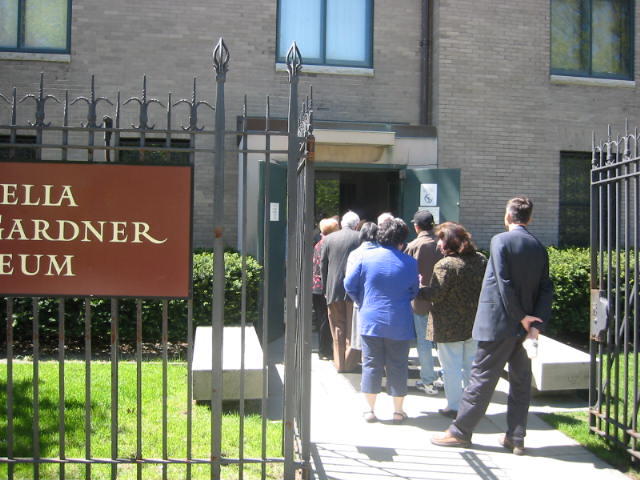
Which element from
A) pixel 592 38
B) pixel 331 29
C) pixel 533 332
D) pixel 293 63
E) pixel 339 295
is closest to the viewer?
pixel 293 63

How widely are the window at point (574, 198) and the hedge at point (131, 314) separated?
242 inches

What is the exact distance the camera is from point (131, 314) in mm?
8133

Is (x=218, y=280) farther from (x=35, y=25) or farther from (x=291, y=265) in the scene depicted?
(x=35, y=25)

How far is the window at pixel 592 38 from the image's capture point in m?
12.2

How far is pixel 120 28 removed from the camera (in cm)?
1090

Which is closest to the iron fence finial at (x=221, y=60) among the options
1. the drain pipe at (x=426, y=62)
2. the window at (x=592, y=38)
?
the drain pipe at (x=426, y=62)

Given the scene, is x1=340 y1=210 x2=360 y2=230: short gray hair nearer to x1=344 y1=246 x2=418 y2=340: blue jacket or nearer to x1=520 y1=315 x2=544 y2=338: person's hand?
x1=344 y1=246 x2=418 y2=340: blue jacket

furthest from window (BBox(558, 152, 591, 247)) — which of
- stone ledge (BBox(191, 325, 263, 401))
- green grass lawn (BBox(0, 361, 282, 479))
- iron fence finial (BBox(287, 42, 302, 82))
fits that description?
iron fence finial (BBox(287, 42, 302, 82))

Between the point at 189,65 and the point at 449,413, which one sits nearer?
the point at 449,413

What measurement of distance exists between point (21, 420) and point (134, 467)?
4.69 ft

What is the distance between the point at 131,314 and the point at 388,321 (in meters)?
3.83

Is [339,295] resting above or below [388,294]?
below

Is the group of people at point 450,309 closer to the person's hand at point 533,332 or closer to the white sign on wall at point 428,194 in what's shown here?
the person's hand at point 533,332

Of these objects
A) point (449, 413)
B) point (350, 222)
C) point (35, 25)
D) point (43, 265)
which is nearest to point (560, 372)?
point (449, 413)
